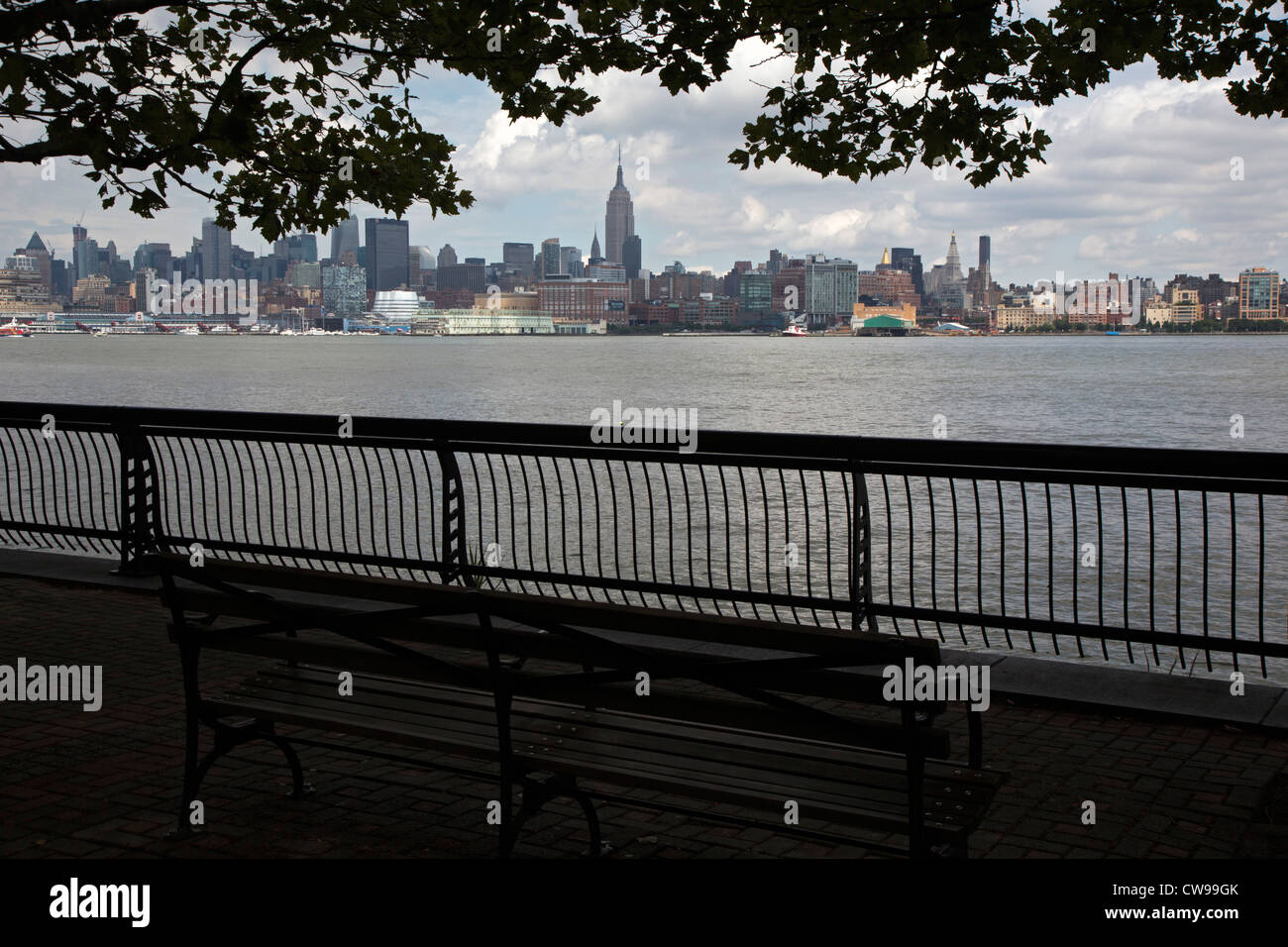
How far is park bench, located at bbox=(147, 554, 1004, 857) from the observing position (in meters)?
4.00

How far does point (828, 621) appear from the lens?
42.9 feet

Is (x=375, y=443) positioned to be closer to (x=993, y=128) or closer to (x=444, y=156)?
(x=993, y=128)

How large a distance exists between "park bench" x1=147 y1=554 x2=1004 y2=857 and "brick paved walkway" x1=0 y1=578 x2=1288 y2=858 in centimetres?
24

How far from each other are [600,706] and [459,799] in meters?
1.46

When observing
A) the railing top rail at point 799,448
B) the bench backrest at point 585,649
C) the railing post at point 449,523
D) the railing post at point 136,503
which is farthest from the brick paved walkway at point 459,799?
the railing post at point 136,503

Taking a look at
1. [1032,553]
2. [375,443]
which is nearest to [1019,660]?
[375,443]

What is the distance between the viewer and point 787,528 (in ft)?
26.6

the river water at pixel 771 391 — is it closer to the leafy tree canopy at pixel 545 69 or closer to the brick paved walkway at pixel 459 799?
the leafy tree canopy at pixel 545 69

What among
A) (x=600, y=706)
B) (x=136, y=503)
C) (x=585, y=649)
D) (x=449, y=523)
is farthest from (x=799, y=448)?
(x=136, y=503)

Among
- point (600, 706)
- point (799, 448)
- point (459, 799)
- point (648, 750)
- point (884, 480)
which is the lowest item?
point (459, 799)

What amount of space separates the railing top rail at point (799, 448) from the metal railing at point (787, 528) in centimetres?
2

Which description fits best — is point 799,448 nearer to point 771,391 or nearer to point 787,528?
point 787,528

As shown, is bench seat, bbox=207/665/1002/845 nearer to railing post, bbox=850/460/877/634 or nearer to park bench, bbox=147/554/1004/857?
park bench, bbox=147/554/1004/857

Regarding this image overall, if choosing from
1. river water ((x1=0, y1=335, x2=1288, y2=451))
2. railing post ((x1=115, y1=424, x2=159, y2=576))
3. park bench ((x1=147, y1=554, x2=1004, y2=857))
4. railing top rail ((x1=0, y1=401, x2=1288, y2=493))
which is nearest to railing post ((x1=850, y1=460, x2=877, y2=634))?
railing top rail ((x1=0, y1=401, x2=1288, y2=493))
